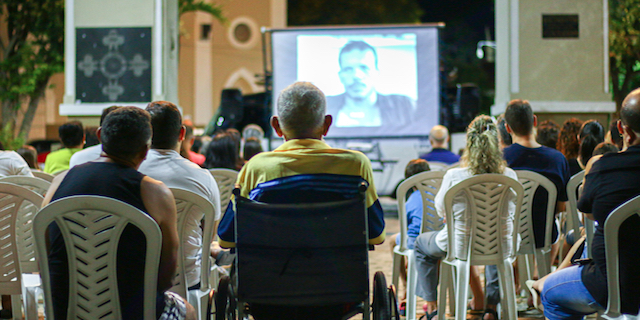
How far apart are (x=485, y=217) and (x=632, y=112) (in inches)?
45.8

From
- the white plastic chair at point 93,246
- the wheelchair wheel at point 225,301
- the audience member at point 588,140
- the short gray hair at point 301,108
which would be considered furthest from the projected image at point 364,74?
the white plastic chair at point 93,246

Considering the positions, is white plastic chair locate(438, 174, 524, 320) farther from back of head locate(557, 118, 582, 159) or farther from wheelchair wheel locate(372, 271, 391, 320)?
back of head locate(557, 118, 582, 159)

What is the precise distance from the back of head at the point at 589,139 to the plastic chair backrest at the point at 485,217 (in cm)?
129

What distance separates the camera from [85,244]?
2.05m

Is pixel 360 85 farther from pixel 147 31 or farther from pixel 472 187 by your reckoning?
pixel 472 187

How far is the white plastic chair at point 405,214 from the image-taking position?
3654 millimetres

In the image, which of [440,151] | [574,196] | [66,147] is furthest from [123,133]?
[440,151]

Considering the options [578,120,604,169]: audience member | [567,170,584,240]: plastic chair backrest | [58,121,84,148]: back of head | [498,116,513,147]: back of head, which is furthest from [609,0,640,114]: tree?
[58,121,84,148]: back of head

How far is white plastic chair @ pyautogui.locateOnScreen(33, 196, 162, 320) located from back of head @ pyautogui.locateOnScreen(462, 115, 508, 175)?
2059mm

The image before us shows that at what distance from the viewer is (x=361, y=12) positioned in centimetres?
2481

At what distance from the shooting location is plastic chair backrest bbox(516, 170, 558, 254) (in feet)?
12.0

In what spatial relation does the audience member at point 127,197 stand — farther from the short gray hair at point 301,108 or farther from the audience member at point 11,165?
the audience member at point 11,165

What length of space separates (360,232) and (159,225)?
746 millimetres

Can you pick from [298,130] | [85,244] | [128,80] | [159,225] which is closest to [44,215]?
[85,244]
